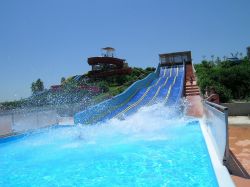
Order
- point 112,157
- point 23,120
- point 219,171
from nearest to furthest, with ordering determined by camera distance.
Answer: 1. point 219,171
2. point 112,157
3. point 23,120

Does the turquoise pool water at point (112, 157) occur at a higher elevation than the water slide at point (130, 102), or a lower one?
lower

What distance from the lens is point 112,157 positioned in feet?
27.9

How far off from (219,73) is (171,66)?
21080 millimetres

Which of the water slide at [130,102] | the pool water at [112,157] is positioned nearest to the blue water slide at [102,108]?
the water slide at [130,102]

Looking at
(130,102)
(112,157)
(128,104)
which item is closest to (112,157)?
(112,157)

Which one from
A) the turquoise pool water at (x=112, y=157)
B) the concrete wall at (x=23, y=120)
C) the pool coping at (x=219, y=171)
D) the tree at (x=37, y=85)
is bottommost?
the turquoise pool water at (x=112, y=157)

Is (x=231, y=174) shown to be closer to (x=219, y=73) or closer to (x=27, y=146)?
(x=27, y=146)

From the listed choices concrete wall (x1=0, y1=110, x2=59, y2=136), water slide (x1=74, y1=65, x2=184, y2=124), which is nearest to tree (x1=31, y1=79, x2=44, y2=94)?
water slide (x1=74, y1=65, x2=184, y2=124)

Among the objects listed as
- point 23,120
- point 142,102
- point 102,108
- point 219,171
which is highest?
point 142,102

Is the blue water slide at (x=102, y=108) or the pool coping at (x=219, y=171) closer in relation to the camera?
the pool coping at (x=219, y=171)

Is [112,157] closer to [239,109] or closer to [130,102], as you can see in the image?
[239,109]

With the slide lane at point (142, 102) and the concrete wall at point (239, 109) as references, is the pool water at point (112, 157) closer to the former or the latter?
→ the concrete wall at point (239, 109)

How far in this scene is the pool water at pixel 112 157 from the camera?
6426 millimetres

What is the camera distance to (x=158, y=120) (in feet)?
46.0
